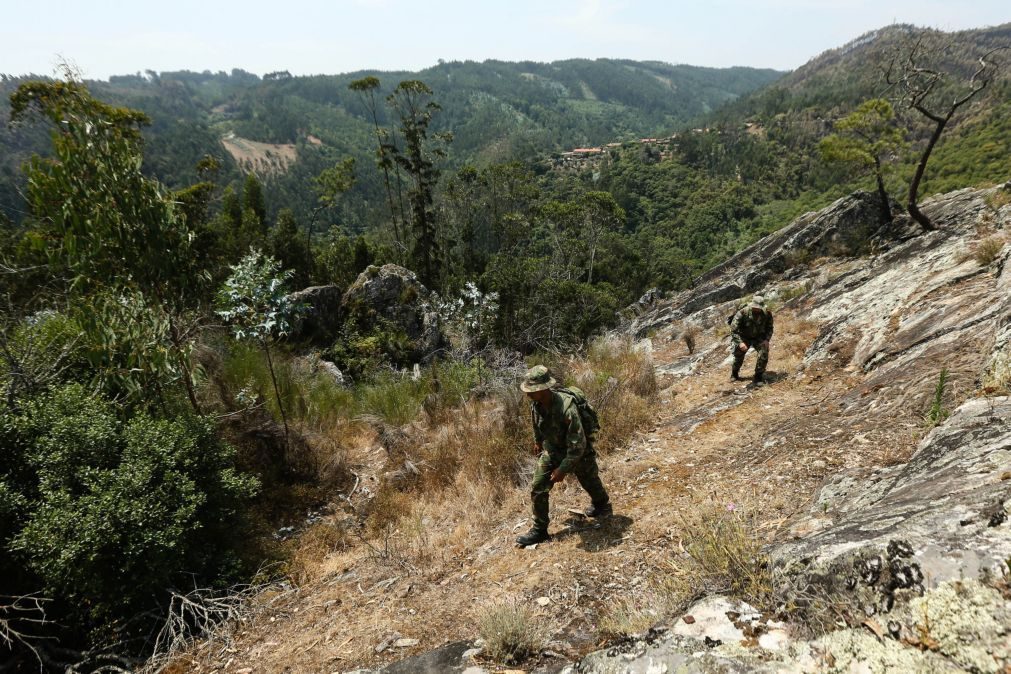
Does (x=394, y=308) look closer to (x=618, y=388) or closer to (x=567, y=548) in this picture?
(x=618, y=388)

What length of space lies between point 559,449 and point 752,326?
430cm

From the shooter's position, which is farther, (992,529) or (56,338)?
(56,338)

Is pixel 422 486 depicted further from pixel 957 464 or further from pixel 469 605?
pixel 957 464

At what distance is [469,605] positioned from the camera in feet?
11.2

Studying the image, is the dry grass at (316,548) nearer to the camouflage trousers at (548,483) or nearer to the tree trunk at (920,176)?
the camouflage trousers at (548,483)

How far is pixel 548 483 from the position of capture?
12.9 ft

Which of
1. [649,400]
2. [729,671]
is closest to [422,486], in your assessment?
[649,400]

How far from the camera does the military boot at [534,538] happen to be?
4.07 m

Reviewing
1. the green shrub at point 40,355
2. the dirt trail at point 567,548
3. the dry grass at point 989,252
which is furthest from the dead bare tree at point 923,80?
the green shrub at point 40,355

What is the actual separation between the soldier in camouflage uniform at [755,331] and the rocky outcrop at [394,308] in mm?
9853

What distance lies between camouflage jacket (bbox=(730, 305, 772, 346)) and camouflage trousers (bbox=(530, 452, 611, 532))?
393 centimetres

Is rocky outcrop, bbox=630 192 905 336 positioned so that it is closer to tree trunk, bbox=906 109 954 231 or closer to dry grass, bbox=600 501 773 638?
tree trunk, bbox=906 109 954 231

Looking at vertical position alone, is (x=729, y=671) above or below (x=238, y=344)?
below

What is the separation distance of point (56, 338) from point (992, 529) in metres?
6.92
